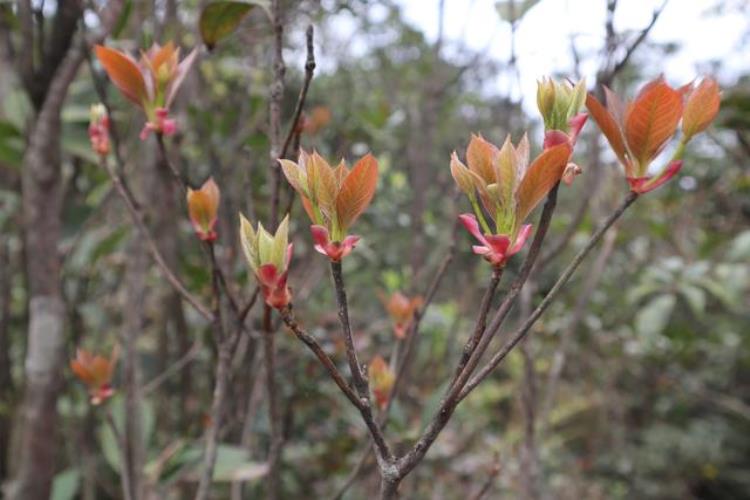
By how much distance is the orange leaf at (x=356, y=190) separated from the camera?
1.46ft

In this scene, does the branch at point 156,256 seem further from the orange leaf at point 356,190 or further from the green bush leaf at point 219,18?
the orange leaf at point 356,190

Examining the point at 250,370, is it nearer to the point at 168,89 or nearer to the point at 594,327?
the point at 168,89

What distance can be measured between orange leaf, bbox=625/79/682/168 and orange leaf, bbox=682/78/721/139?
0.06ft

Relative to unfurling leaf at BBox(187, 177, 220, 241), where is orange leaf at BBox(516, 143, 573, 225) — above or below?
above

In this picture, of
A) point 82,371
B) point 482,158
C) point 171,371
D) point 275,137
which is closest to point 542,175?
point 482,158

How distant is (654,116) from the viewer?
→ 48 cm

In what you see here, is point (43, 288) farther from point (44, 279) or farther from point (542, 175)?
point (542, 175)

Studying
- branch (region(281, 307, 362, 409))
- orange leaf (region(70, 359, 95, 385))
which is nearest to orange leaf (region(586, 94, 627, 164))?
branch (region(281, 307, 362, 409))

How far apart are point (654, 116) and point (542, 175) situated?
10 cm

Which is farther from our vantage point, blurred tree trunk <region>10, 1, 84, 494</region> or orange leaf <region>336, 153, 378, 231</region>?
blurred tree trunk <region>10, 1, 84, 494</region>

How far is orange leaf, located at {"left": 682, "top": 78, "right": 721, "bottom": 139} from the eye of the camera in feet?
1.65

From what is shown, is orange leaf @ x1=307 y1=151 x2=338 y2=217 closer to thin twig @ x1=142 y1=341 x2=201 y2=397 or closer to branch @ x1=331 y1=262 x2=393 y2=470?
branch @ x1=331 y1=262 x2=393 y2=470

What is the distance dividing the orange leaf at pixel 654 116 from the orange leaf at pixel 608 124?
0.01 metres

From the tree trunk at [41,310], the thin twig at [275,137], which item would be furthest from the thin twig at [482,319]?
the tree trunk at [41,310]
